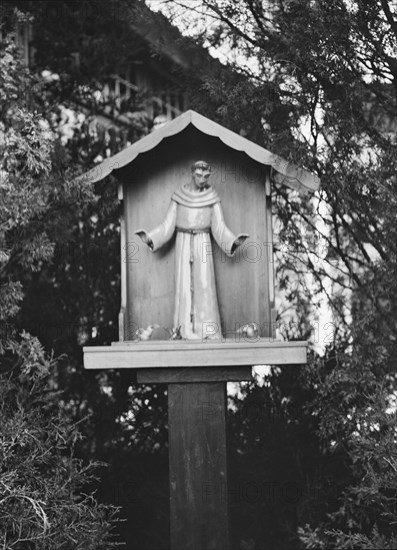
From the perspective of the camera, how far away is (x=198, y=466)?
211 inches

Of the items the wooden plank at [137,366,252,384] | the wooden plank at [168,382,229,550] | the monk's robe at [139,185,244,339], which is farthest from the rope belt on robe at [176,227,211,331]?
the wooden plank at [168,382,229,550]

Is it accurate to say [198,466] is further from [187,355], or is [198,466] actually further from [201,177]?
[201,177]

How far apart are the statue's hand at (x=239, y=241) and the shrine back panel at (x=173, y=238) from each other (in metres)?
0.22

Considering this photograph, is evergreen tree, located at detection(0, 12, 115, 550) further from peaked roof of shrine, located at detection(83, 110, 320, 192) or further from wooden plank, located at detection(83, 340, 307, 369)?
peaked roof of shrine, located at detection(83, 110, 320, 192)

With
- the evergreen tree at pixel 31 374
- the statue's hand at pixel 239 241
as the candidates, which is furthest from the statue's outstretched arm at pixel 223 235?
the evergreen tree at pixel 31 374

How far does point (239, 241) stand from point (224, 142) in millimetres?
591

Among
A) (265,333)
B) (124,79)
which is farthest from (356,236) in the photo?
(124,79)

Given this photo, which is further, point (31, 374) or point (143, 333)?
point (31, 374)

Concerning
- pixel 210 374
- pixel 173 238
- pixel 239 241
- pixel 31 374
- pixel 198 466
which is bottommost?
pixel 198 466

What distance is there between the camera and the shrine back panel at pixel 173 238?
5809 mm

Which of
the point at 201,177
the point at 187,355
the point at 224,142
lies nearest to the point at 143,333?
the point at 187,355

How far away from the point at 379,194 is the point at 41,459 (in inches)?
108

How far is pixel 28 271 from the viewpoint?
7238 mm

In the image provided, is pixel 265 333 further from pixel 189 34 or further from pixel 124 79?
pixel 124 79
